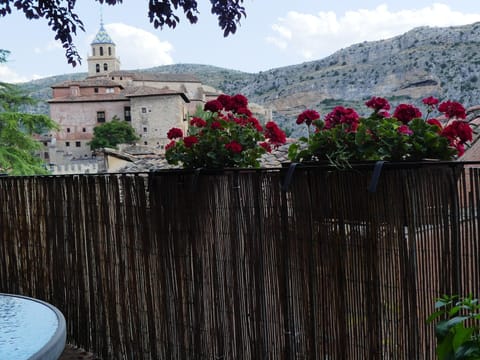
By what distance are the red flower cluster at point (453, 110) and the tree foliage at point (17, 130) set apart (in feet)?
55.7

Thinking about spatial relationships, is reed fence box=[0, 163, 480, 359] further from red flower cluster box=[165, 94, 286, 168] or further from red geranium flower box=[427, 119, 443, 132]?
red geranium flower box=[427, 119, 443, 132]

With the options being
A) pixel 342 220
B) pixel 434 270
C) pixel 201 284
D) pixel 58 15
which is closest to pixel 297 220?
pixel 342 220

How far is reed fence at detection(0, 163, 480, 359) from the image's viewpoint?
1766mm

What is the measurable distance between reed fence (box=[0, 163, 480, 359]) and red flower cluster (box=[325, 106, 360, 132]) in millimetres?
226

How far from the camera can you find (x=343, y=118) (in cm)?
209

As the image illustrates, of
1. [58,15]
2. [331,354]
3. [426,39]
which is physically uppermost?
[426,39]

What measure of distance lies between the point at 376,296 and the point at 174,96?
1526 inches

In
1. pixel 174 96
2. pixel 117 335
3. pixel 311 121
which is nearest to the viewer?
pixel 311 121

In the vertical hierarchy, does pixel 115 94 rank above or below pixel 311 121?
above

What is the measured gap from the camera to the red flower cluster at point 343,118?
2051 millimetres

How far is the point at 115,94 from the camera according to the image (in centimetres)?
4366

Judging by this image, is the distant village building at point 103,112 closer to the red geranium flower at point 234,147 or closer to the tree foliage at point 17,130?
the tree foliage at point 17,130

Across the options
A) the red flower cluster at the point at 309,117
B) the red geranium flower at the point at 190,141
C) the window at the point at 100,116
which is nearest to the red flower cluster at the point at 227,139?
the red geranium flower at the point at 190,141

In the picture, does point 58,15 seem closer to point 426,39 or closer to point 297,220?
point 297,220
